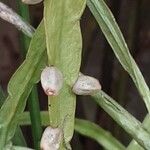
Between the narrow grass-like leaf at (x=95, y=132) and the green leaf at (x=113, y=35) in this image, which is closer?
the green leaf at (x=113, y=35)

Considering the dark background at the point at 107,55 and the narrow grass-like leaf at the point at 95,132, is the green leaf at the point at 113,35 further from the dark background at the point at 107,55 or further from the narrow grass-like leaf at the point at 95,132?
the dark background at the point at 107,55

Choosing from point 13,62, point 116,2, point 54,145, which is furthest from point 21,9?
point 13,62

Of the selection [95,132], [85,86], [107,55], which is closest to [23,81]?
[85,86]

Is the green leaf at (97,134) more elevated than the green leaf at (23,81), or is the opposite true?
the green leaf at (23,81)

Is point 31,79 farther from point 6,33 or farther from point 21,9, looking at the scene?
point 6,33

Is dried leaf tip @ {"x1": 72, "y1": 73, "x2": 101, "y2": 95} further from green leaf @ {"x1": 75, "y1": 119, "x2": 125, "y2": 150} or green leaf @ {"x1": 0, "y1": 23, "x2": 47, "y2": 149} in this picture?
green leaf @ {"x1": 75, "y1": 119, "x2": 125, "y2": 150}

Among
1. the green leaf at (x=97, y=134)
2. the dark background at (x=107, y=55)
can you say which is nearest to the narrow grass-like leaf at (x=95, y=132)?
the green leaf at (x=97, y=134)

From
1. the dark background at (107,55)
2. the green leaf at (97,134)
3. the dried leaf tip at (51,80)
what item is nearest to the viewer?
the dried leaf tip at (51,80)

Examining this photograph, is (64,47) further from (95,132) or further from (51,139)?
(95,132)

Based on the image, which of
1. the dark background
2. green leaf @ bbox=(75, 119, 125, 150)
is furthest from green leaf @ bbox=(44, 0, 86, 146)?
the dark background
